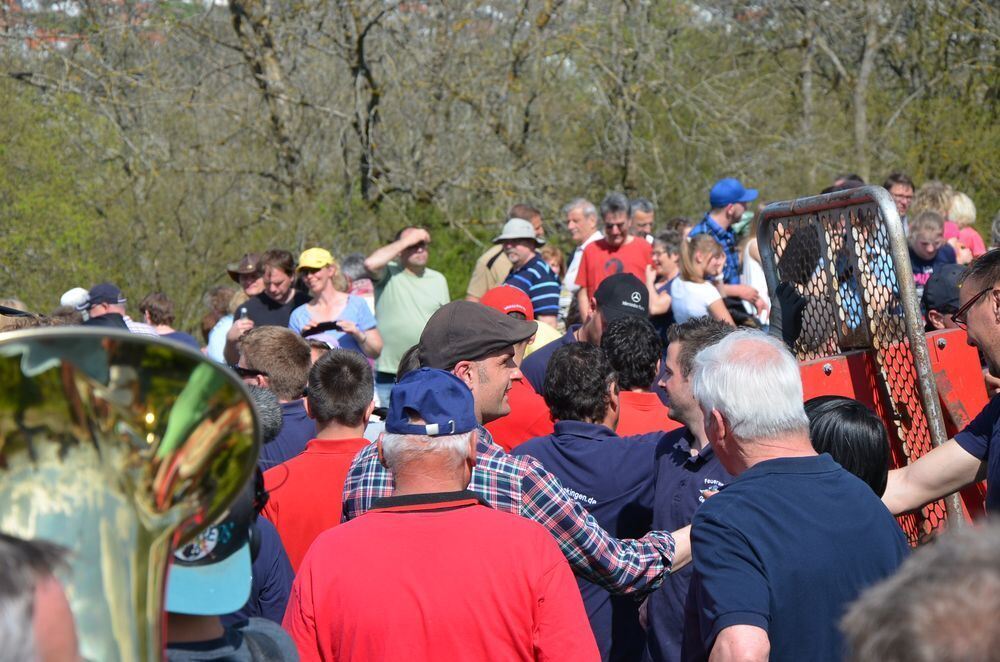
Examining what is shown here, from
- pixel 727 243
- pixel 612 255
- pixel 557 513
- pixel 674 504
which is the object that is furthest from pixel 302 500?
pixel 727 243

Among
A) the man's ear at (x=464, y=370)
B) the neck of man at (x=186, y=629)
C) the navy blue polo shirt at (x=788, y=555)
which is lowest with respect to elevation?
the navy blue polo shirt at (x=788, y=555)

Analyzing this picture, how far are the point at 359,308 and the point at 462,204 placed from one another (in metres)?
5.50

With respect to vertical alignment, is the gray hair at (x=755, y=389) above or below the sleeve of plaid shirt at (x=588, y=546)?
above

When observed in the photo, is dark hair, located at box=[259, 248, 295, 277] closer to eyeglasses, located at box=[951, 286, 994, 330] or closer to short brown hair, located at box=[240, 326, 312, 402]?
short brown hair, located at box=[240, 326, 312, 402]

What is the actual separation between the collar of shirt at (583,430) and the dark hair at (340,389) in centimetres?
74

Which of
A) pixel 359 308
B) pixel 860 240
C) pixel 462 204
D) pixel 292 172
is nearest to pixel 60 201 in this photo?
pixel 292 172

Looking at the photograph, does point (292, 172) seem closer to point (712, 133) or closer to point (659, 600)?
point (712, 133)

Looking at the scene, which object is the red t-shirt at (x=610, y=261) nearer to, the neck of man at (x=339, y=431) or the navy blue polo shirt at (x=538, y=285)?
the navy blue polo shirt at (x=538, y=285)

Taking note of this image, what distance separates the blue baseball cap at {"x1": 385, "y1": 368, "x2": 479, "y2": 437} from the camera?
2775 mm

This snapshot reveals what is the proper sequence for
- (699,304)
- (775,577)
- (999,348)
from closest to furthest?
1. (775,577)
2. (999,348)
3. (699,304)

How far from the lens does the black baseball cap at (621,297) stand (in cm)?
614

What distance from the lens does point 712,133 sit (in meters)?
14.2

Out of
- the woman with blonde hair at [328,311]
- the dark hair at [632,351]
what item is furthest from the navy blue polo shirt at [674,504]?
the woman with blonde hair at [328,311]

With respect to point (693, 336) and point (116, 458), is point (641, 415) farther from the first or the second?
point (116, 458)
